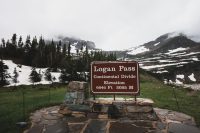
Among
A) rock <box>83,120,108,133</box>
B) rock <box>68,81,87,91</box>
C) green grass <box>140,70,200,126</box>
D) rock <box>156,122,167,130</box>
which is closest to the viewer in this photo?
rock <box>83,120,108,133</box>

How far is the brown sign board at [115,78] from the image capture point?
13578 mm

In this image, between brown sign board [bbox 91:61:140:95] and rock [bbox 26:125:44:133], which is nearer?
rock [bbox 26:125:44:133]

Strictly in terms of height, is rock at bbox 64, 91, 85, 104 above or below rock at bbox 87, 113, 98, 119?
above

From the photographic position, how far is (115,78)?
45.0 feet

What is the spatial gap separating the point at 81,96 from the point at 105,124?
94.1 inches

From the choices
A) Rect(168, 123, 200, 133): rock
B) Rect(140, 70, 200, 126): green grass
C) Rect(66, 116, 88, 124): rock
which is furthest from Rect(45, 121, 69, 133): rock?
Rect(140, 70, 200, 126): green grass

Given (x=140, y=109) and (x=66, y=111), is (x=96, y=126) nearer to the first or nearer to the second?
(x=66, y=111)

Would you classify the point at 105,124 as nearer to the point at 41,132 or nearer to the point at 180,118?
the point at 41,132

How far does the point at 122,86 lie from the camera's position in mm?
13625

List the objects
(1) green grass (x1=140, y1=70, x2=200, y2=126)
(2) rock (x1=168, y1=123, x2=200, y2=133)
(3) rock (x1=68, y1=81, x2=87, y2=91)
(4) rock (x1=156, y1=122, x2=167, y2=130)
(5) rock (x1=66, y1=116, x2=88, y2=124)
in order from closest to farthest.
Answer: (2) rock (x1=168, y1=123, x2=200, y2=133) < (4) rock (x1=156, y1=122, x2=167, y2=130) < (5) rock (x1=66, y1=116, x2=88, y2=124) < (3) rock (x1=68, y1=81, x2=87, y2=91) < (1) green grass (x1=140, y1=70, x2=200, y2=126)

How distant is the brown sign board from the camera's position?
13578 mm

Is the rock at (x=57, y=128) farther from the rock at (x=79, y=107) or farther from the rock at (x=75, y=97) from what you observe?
the rock at (x=75, y=97)

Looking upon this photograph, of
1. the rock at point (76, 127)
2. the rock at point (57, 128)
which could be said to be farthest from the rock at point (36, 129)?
the rock at point (76, 127)

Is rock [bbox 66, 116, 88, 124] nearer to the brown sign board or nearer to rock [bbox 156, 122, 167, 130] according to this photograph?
the brown sign board
